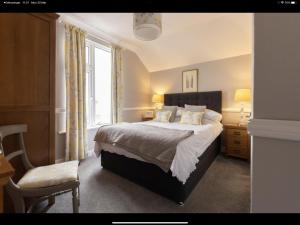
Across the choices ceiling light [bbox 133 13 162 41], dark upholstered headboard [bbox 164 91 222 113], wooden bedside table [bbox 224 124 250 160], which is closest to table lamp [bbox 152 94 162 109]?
dark upholstered headboard [bbox 164 91 222 113]

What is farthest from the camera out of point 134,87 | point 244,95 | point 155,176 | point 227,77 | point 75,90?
point 134,87

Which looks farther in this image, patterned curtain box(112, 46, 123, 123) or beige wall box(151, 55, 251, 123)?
patterned curtain box(112, 46, 123, 123)

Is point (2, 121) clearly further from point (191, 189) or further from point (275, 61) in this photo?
point (191, 189)

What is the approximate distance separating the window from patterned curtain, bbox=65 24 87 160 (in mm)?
384

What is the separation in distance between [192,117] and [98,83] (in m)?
2.35

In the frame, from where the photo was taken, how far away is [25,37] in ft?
4.52

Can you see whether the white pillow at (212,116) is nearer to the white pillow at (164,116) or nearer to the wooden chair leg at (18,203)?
the white pillow at (164,116)

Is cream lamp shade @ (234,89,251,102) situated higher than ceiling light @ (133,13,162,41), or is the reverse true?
ceiling light @ (133,13,162,41)

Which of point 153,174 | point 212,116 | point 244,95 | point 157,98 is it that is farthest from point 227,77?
point 153,174

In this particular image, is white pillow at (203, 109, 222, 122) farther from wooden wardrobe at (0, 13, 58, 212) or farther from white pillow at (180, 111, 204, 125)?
wooden wardrobe at (0, 13, 58, 212)

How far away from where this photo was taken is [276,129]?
1.87ft

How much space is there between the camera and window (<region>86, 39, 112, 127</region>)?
344 cm

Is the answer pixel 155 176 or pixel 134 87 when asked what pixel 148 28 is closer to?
pixel 155 176

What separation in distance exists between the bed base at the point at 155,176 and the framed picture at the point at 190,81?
87.2 inches
